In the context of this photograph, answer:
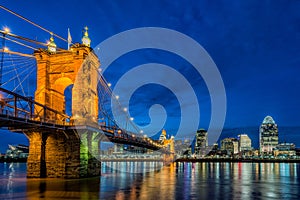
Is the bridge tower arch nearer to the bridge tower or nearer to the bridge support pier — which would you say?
the bridge tower

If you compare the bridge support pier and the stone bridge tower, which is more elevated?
the stone bridge tower

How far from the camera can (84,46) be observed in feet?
132

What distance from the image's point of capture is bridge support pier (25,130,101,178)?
36.9 m

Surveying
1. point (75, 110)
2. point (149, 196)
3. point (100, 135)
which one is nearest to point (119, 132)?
point (100, 135)

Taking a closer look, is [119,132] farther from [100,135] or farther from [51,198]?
[51,198]

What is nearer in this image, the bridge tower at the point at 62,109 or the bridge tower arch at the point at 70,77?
the bridge tower at the point at 62,109

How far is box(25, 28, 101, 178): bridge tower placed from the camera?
3709 centimetres

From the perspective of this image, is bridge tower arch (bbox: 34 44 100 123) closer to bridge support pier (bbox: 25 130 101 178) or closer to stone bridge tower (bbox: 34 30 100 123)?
stone bridge tower (bbox: 34 30 100 123)

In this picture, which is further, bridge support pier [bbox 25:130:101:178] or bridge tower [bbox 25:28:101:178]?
bridge tower [bbox 25:28:101:178]

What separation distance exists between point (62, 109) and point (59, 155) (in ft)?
26.9

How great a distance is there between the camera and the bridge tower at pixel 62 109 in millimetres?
37094

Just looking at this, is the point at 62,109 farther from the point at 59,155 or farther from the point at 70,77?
the point at 59,155

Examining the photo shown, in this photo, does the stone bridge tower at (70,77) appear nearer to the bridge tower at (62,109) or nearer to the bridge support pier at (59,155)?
the bridge tower at (62,109)

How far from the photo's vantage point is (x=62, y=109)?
43375 mm
